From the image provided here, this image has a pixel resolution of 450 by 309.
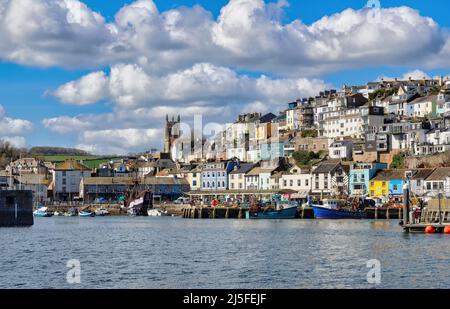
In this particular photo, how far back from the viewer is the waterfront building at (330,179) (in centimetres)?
11512

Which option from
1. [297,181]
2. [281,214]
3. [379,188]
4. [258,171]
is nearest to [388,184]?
[379,188]

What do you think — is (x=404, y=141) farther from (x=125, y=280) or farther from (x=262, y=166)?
(x=125, y=280)

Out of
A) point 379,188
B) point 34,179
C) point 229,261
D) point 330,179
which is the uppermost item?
point 34,179

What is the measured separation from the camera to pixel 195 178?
142 meters

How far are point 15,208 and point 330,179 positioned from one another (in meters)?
55.8

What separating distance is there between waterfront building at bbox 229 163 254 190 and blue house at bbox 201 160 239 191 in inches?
40.9

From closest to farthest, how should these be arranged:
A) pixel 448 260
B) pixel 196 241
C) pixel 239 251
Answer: pixel 448 260, pixel 239 251, pixel 196 241

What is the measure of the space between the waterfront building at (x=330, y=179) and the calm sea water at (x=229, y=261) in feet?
194

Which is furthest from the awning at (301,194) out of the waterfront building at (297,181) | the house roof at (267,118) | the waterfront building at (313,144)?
the house roof at (267,118)

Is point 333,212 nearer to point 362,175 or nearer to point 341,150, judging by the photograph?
point 362,175

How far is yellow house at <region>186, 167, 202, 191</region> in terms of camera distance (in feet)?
464

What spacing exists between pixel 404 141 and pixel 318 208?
3309 centimetres

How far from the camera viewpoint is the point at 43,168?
16112cm
